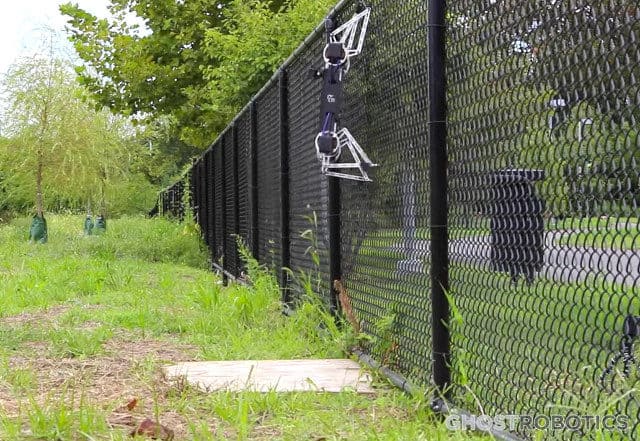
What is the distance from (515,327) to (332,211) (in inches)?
88.8

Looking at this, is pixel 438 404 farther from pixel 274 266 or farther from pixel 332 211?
pixel 274 266

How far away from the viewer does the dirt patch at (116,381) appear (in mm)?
3082

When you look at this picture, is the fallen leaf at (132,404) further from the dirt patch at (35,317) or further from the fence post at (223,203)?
the fence post at (223,203)

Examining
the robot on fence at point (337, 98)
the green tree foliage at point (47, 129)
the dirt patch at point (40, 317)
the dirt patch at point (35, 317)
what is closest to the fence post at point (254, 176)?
the dirt patch at point (40, 317)

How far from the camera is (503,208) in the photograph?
2.70m

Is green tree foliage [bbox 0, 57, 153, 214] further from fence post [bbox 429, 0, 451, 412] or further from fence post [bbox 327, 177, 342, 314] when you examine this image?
fence post [bbox 429, 0, 451, 412]

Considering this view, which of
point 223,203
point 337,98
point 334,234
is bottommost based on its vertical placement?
point 334,234

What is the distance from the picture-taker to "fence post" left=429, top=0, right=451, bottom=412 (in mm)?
3162

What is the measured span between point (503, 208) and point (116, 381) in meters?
2.12

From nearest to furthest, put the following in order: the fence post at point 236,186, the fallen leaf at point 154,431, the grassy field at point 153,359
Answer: the fallen leaf at point 154,431, the grassy field at point 153,359, the fence post at point 236,186

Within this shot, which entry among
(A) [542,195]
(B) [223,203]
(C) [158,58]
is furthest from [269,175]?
(C) [158,58]

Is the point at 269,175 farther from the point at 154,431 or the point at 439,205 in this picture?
the point at 154,431

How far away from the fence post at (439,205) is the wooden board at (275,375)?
22.1 inches

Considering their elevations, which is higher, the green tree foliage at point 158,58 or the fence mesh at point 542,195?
the green tree foliage at point 158,58
